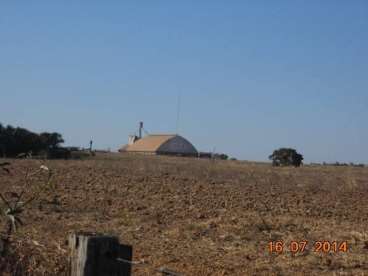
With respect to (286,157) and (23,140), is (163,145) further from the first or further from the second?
(23,140)

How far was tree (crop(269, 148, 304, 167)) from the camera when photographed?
174 ft

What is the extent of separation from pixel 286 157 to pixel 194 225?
42.4 meters

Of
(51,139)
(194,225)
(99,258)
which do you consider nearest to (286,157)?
(51,139)

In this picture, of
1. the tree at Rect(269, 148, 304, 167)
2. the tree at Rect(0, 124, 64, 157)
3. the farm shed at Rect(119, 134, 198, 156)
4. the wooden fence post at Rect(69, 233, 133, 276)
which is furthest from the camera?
the farm shed at Rect(119, 134, 198, 156)

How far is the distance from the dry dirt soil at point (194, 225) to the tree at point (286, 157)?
32.3 m

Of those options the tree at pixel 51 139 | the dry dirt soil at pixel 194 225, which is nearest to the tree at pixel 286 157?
the tree at pixel 51 139

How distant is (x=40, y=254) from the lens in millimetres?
5508

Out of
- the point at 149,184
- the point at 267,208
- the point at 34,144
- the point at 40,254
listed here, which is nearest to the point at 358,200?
the point at 267,208

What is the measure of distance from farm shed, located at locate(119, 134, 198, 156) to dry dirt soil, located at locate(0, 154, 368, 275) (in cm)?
7278

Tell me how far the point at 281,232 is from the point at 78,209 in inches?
197
